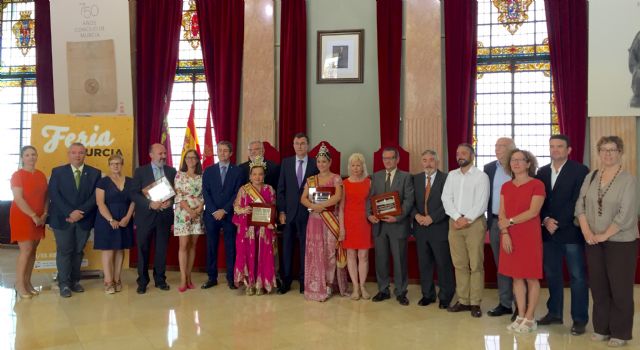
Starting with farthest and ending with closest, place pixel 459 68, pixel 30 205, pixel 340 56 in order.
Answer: pixel 340 56
pixel 459 68
pixel 30 205

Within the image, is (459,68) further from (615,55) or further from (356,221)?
(356,221)

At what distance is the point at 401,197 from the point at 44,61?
226 inches

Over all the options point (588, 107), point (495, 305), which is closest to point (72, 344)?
point (495, 305)

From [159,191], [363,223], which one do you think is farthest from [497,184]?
[159,191]

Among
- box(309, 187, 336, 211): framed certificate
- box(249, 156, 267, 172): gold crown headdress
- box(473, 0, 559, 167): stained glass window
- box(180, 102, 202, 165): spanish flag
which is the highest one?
box(473, 0, 559, 167): stained glass window

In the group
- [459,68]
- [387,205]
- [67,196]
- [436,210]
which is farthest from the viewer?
[459,68]

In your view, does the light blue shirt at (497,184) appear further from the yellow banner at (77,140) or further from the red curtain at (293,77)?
the yellow banner at (77,140)

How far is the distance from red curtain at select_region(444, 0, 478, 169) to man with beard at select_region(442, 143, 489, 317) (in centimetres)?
218

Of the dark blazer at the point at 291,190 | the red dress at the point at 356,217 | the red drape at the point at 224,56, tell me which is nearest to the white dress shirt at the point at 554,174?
the red dress at the point at 356,217

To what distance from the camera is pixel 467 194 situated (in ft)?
14.6

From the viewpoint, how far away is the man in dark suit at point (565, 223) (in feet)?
13.1

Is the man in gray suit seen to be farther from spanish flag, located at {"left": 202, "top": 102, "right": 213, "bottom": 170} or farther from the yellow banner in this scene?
spanish flag, located at {"left": 202, "top": 102, "right": 213, "bottom": 170}

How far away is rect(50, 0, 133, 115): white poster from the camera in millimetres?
7027

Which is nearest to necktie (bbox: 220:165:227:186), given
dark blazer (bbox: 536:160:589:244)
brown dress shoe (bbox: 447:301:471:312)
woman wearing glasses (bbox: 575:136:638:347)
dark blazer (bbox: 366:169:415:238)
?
dark blazer (bbox: 366:169:415:238)
